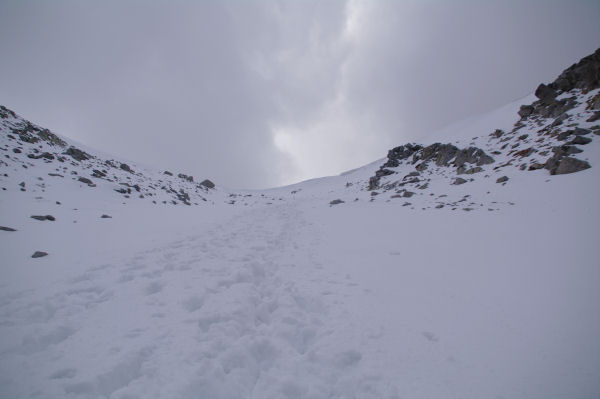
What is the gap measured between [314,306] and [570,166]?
14282 mm

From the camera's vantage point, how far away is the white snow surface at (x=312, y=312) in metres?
2.95

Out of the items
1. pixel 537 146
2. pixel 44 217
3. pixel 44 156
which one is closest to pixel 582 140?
pixel 537 146

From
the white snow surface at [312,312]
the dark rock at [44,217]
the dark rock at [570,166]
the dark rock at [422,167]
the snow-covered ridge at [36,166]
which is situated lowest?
the white snow surface at [312,312]

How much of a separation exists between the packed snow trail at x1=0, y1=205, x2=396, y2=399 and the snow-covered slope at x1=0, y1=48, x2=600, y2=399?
0.02m

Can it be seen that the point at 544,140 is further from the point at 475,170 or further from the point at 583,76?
the point at 583,76

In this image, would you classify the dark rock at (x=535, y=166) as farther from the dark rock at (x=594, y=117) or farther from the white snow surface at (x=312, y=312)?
the dark rock at (x=594, y=117)

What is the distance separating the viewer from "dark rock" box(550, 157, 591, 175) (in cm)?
1089

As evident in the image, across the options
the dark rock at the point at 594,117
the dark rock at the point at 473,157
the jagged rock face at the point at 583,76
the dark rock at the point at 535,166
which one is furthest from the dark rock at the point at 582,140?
the jagged rock face at the point at 583,76

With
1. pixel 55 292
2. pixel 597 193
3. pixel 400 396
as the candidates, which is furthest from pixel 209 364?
pixel 597 193

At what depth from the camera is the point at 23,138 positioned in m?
21.1

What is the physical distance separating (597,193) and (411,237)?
20.9ft

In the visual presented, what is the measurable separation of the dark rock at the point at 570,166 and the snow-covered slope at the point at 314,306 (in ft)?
0.27

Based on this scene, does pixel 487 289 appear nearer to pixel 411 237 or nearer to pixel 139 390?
pixel 411 237

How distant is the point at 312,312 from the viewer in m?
4.67
